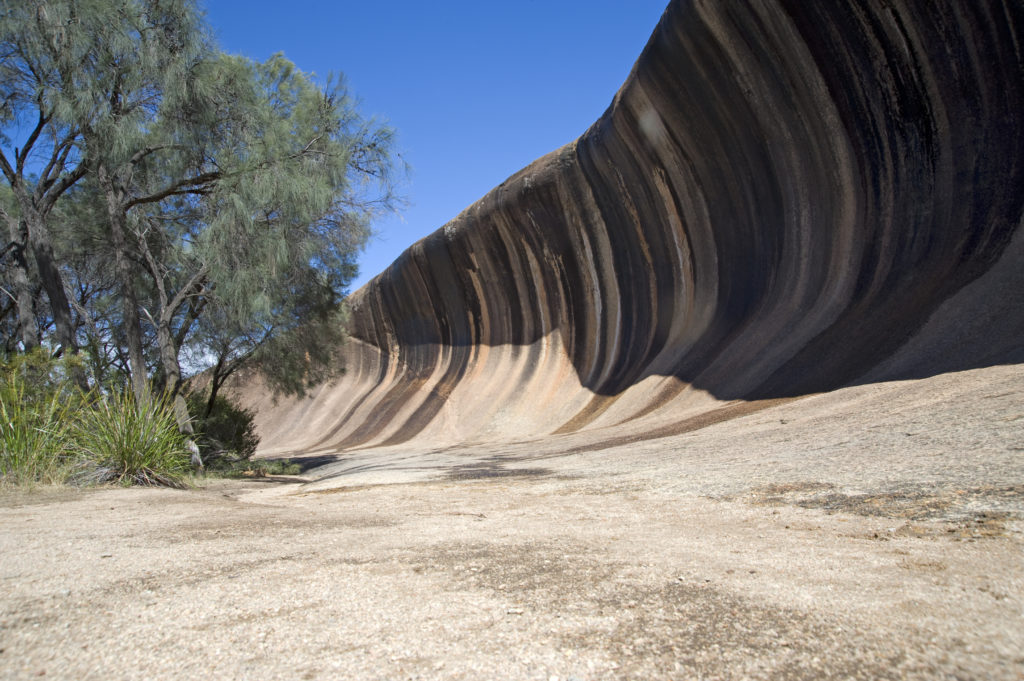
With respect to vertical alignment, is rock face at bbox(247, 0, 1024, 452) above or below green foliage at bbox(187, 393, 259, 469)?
above

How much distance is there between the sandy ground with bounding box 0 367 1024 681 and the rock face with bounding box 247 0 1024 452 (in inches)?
176

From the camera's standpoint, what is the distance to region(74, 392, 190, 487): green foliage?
6160mm

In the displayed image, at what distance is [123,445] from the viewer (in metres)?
6.18

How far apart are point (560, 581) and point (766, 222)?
12252 millimetres

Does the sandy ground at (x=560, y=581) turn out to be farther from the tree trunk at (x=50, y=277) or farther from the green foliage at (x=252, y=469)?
the green foliage at (x=252, y=469)

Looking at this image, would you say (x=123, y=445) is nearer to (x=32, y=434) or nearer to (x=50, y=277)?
(x=32, y=434)

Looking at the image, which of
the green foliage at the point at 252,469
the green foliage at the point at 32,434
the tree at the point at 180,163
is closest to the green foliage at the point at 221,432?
the green foliage at the point at 252,469

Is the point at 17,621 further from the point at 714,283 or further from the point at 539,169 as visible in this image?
the point at 539,169

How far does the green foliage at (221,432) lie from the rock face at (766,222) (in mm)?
6253

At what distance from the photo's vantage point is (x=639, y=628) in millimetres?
1888

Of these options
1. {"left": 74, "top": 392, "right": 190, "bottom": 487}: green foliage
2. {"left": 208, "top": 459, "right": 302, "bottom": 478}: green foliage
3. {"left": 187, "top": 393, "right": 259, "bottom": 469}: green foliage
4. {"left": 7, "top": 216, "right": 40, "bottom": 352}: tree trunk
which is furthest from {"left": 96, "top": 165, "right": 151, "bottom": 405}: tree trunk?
{"left": 74, "top": 392, "right": 190, "bottom": 487}: green foliage

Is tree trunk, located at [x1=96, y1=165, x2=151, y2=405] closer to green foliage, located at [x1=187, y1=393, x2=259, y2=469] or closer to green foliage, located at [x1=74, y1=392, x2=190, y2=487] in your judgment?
green foliage, located at [x1=187, y1=393, x2=259, y2=469]

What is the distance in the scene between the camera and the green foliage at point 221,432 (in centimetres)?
1214

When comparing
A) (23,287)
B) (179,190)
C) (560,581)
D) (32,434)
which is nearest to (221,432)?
(23,287)
